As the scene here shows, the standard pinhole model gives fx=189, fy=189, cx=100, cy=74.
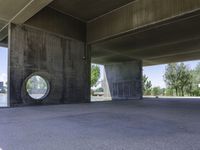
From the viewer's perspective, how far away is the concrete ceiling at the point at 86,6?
10204 mm

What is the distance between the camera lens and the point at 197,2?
804 centimetres

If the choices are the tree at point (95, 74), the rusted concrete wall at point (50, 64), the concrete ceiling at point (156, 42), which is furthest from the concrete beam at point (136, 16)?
the tree at point (95, 74)

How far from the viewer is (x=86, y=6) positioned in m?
10.6

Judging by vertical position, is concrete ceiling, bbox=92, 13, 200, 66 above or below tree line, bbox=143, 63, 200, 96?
above

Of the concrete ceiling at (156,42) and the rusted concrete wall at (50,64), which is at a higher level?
the concrete ceiling at (156,42)

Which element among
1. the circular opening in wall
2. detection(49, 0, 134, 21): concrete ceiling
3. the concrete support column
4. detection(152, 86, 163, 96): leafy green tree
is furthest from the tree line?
the circular opening in wall

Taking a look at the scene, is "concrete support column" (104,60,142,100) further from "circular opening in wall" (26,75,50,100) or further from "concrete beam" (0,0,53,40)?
"concrete beam" (0,0,53,40)

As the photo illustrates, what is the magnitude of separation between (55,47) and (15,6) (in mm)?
3657

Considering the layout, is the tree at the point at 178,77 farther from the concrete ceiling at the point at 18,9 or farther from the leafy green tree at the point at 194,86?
the concrete ceiling at the point at 18,9

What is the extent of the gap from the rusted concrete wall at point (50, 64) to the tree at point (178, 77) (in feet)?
64.2

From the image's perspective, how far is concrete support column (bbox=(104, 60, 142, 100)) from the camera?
19938 millimetres

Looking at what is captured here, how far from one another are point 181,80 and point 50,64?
23289 millimetres

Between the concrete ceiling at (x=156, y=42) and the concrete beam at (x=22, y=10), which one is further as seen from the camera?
the concrete ceiling at (x=156, y=42)

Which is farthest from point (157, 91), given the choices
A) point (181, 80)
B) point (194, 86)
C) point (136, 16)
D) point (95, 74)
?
point (136, 16)
